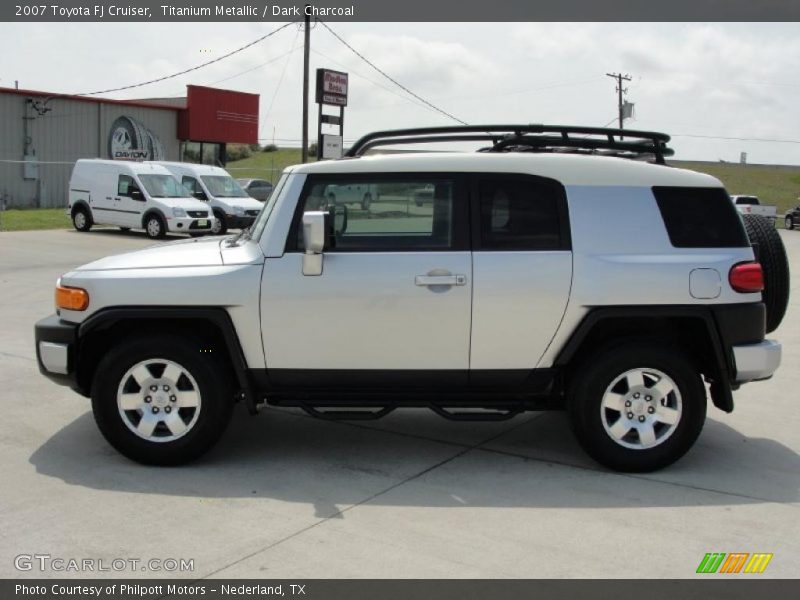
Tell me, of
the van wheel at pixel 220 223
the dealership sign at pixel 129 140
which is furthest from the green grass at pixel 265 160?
the van wheel at pixel 220 223

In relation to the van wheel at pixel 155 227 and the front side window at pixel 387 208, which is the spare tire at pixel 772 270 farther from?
the van wheel at pixel 155 227

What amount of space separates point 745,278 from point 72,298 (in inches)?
156

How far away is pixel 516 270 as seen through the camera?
16.8 ft

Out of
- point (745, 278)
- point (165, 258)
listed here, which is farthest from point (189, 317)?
point (745, 278)

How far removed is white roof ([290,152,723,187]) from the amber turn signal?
4.75 feet

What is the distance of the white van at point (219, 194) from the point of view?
24.1m

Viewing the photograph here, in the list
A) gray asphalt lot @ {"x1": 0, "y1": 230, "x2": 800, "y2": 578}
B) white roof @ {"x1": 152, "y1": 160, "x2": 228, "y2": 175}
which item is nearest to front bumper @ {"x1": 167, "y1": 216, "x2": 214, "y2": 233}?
white roof @ {"x1": 152, "y1": 160, "x2": 228, "y2": 175}

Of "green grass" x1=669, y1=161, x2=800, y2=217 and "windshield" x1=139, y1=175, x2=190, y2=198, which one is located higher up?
"green grass" x1=669, y1=161, x2=800, y2=217

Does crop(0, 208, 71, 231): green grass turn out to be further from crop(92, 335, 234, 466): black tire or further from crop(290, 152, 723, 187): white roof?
crop(290, 152, 723, 187): white roof

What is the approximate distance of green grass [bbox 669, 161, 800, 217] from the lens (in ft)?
234

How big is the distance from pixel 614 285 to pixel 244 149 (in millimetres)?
67908

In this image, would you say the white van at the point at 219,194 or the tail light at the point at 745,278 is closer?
the tail light at the point at 745,278

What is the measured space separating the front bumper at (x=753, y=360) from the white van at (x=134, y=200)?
18612 millimetres

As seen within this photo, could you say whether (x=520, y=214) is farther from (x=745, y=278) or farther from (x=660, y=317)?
(x=745, y=278)
